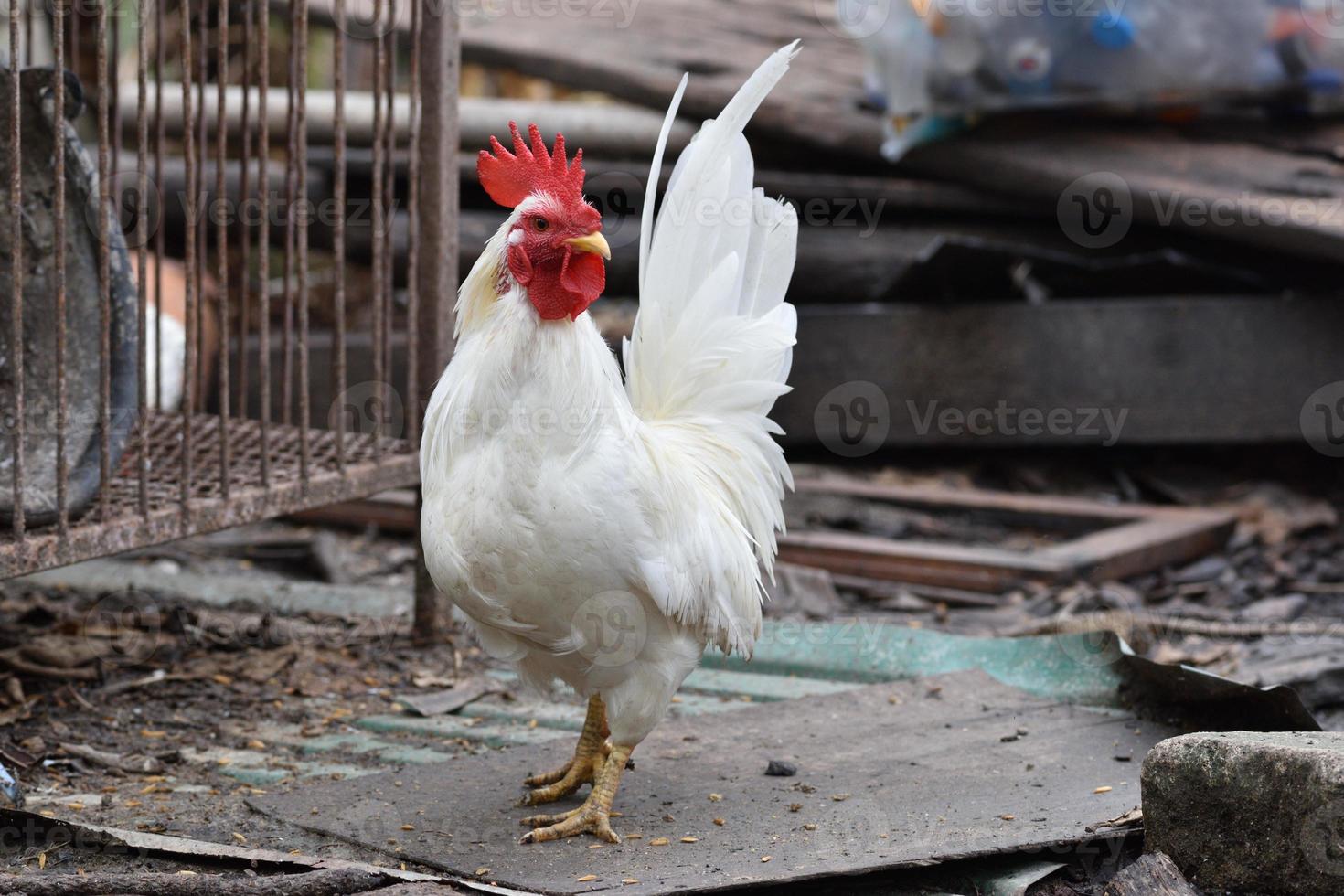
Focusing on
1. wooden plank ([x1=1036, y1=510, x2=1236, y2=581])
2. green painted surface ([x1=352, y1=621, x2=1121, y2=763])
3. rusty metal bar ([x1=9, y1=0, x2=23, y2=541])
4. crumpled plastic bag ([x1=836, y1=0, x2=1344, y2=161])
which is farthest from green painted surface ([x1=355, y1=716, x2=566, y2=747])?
crumpled plastic bag ([x1=836, y1=0, x2=1344, y2=161])

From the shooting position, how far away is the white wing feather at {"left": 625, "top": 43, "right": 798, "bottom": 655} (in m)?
3.57

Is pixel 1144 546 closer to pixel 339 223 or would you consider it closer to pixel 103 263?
pixel 339 223

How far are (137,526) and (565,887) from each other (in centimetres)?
171

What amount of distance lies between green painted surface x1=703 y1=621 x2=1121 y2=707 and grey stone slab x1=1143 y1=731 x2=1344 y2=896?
1381 mm

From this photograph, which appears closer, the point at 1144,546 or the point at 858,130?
the point at 1144,546

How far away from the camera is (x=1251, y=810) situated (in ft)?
9.42

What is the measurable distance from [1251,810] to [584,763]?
170 cm

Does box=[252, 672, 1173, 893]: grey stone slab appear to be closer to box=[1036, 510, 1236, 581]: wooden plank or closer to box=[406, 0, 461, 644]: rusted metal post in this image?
→ box=[406, 0, 461, 644]: rusted metal post

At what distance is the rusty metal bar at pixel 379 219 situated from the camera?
15.1ft

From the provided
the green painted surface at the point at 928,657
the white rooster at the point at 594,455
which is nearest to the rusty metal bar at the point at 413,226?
the white rooster at the point at 594,455

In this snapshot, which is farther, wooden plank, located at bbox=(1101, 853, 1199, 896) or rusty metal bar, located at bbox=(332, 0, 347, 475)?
rusty metal bar, located at bbox=(332, 0, 347, 475)

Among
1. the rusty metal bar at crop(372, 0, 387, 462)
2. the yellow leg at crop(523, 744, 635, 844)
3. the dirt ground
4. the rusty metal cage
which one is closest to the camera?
the yellow leg at crop(523, 744, 635, 844)

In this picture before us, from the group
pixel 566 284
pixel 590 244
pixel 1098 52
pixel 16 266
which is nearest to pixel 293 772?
pixel 16 266

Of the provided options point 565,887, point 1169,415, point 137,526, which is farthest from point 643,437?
point 1169,415
